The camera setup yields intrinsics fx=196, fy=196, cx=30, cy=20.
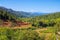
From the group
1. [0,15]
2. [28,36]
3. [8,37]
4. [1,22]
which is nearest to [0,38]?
[8,37]

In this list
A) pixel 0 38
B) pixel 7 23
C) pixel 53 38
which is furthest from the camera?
pixel 7 23

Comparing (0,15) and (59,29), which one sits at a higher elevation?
(0,15)

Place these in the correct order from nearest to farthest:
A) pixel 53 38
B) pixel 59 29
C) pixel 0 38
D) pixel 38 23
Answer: pixel 0 38 < pixel 53 38 < pixel 59 29 < pixel 38 23

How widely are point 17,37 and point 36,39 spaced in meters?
3.71

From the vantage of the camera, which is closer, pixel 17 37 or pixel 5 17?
pixel 17 37

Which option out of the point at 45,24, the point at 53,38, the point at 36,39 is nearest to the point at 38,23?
the point at 45,24

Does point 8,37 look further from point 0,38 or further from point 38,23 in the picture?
point 38,23

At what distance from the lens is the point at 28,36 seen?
113 feet

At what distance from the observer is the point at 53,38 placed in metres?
42.1

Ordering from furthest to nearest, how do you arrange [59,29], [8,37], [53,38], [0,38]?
[59,29]
[53,38]
[8,37]
[0,38]

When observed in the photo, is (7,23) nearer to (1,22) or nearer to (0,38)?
(1,22)

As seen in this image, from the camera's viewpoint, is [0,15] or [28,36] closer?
[28,36]

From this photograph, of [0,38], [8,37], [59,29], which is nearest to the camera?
[0,38]

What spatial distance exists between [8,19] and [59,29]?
21808mm
